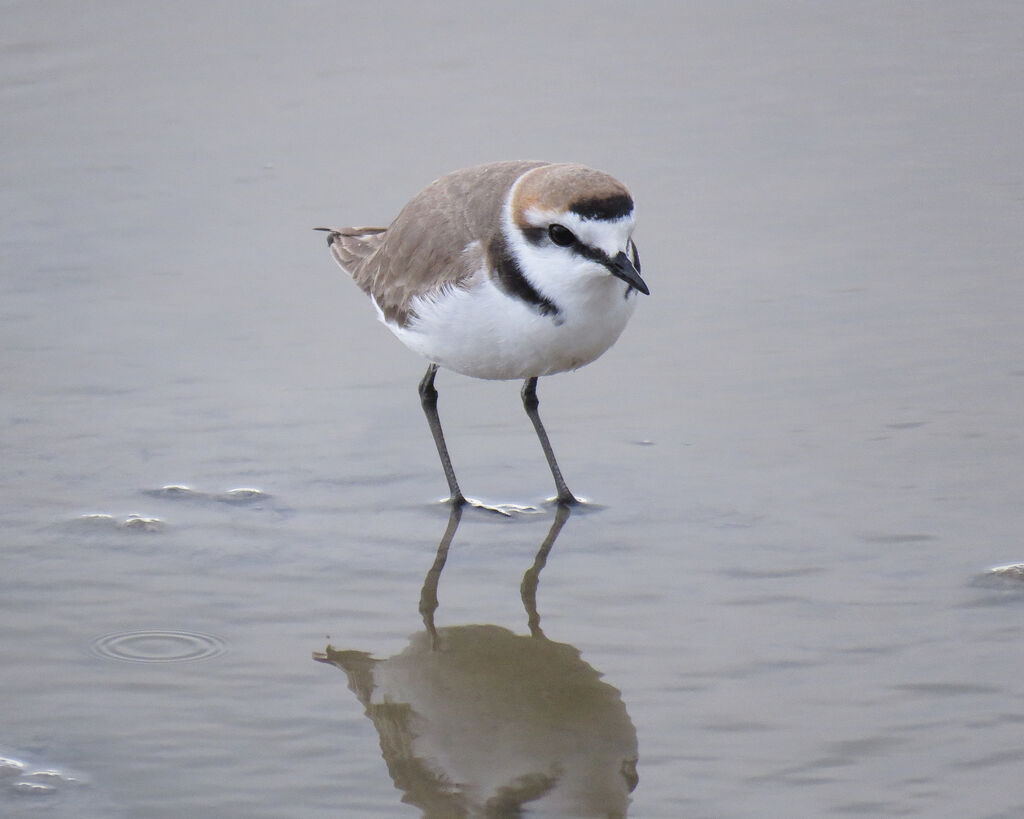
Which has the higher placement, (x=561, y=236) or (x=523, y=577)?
(x=561, y=236)

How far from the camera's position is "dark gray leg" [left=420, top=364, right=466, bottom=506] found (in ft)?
17.4

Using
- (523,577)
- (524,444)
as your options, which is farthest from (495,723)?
(524,444)

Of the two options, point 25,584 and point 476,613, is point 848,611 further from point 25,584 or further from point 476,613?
point 25,584

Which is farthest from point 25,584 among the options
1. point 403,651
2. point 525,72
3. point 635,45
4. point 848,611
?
point 635,45

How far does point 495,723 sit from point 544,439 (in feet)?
5.61

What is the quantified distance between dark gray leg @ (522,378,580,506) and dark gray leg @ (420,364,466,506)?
1.10 feet

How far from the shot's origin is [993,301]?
6398 millimetres

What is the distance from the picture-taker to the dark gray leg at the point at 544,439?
5.32 metres

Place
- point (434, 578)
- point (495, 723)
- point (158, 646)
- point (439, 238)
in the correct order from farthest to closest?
point (439, 238) → point (434, 578) → point (158, 646) → point (495, 723)

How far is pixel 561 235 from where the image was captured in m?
4.68

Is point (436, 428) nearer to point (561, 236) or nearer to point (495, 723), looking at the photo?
point (561, 236)

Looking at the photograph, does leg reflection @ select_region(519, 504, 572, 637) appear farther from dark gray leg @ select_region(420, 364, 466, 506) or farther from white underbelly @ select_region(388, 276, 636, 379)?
white underbelly @ select_region(388, 276, 636, 379)

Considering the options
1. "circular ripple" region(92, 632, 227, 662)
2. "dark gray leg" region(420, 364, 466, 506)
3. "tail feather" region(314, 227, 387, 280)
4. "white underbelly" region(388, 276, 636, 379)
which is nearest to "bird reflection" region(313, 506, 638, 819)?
"circular ripple" region(92, 632, 227, 662)

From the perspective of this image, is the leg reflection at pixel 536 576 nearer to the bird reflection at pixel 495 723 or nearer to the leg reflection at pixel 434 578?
the bird reflection at pixel 495 723
